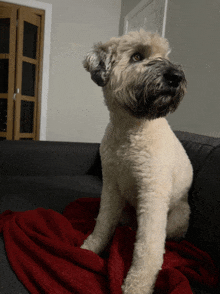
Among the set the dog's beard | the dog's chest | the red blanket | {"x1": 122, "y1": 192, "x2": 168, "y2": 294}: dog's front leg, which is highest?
the dog's beard

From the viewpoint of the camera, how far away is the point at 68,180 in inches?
72.1

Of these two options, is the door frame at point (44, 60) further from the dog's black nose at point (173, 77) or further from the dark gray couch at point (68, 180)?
the dog's black nose at point (173, 77)

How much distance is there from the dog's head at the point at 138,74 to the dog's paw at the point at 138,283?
544mm

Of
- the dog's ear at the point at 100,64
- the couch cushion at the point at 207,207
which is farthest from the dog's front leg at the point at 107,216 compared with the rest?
the dog's ear at the point at 100,64

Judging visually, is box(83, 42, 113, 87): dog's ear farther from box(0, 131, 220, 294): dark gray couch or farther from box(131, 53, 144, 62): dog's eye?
box(0, 131, 220, 294): dark gray couch

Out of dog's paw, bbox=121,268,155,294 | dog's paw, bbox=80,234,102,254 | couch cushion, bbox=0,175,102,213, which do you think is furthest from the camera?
couch cushion, bbox=0,175,102,213

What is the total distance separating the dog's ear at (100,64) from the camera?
2.95ft

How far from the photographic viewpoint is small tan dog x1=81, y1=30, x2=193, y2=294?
0.80 meters

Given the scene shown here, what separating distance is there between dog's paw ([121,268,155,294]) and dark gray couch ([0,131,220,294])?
17 centimetres

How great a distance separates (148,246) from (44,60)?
11.6 ft

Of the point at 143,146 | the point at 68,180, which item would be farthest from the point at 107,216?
the point at 68,180

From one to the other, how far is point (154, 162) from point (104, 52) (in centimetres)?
48

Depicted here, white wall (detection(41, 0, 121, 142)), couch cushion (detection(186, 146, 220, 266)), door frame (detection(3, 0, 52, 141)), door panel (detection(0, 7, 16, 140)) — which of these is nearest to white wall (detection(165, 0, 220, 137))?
couch cushion (detection(186, 146, 220, 266))

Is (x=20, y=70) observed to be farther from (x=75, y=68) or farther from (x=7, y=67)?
(x=75, y=68)
